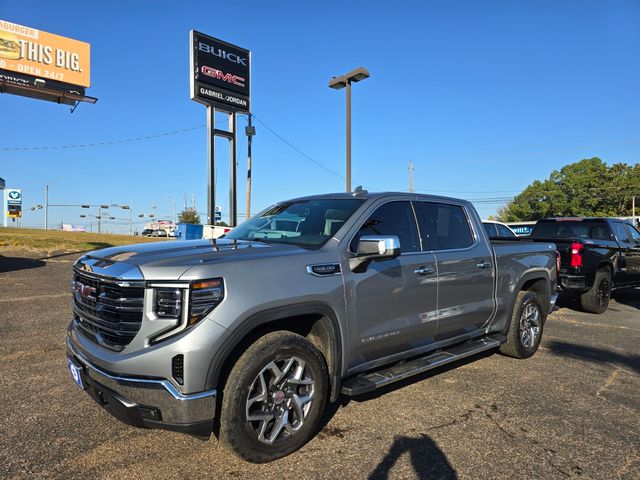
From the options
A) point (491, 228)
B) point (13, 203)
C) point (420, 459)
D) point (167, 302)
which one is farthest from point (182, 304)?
point (13, 203)

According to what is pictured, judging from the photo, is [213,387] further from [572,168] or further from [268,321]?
[572,168]

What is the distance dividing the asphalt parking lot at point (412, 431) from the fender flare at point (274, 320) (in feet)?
1.80

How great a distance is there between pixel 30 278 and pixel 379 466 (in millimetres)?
11341

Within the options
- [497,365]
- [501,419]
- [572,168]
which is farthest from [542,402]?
[572,168]

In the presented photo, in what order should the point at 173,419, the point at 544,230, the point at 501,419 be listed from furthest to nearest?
the point at 544,230 → the point at 501,419 → the point at 173,419

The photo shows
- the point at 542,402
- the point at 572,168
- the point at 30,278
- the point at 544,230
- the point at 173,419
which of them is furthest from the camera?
the point at 572,168

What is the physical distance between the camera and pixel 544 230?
Answer: 395 inches

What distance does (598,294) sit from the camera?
→ 8727 mm

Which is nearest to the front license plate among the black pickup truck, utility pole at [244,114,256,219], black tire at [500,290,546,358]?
black tire at [500,290,546,358]

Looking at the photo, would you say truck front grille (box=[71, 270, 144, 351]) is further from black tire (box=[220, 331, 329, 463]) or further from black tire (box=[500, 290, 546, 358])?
black tire (box=[500, 290, 546, 358])

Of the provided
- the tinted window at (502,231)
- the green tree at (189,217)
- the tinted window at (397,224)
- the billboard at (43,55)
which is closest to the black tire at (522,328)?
the tinted window at (397,224)

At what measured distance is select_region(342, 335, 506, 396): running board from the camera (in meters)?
3.44

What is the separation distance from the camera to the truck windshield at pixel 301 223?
3.75m

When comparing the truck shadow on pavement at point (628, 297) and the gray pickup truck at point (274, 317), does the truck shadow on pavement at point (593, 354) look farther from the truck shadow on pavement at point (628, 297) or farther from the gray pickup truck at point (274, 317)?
the truck shadow on pavement at point (628, 297)
